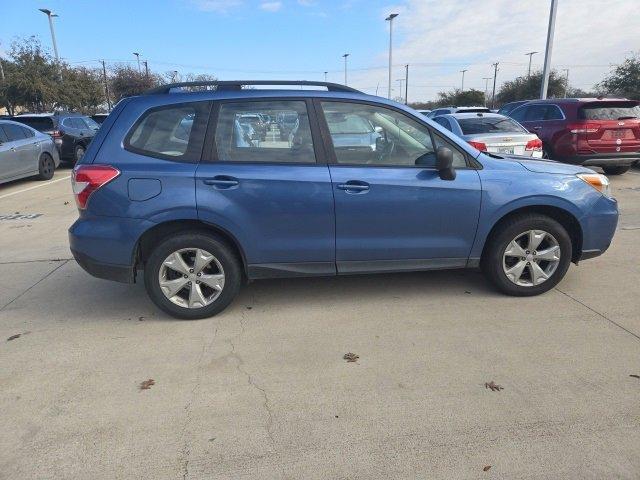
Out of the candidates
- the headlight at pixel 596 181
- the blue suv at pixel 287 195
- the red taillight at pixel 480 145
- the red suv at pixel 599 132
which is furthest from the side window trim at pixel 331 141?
the red suv at pixel 599 132

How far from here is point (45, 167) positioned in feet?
39.3

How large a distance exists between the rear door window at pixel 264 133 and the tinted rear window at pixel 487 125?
5427mm

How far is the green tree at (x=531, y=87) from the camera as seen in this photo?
1891 inches

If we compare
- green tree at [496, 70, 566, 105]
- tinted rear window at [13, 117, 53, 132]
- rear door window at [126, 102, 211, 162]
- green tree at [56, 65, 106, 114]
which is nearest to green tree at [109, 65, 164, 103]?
green tree at [56, 65, 106, 114]

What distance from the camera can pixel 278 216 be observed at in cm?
380

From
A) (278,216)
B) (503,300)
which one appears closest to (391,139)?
(278,216)

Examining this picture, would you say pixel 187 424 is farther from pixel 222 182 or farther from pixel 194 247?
pixel 222 182

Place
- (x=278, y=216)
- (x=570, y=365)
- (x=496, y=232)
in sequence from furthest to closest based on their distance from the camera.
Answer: (x=496, y=232), (x=278, y=216), (x=570, y=365)

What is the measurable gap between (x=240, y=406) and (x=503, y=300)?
2496mm

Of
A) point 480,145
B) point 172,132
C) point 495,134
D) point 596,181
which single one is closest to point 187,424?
point 172,132

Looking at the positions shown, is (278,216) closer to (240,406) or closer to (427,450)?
(240,406)

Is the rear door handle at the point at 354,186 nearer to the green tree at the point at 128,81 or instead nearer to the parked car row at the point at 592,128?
the parked car row at the point at 592,128

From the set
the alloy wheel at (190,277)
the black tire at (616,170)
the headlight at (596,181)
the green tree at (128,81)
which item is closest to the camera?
the alloy wheel at (190,277)

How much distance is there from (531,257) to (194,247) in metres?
2.79
